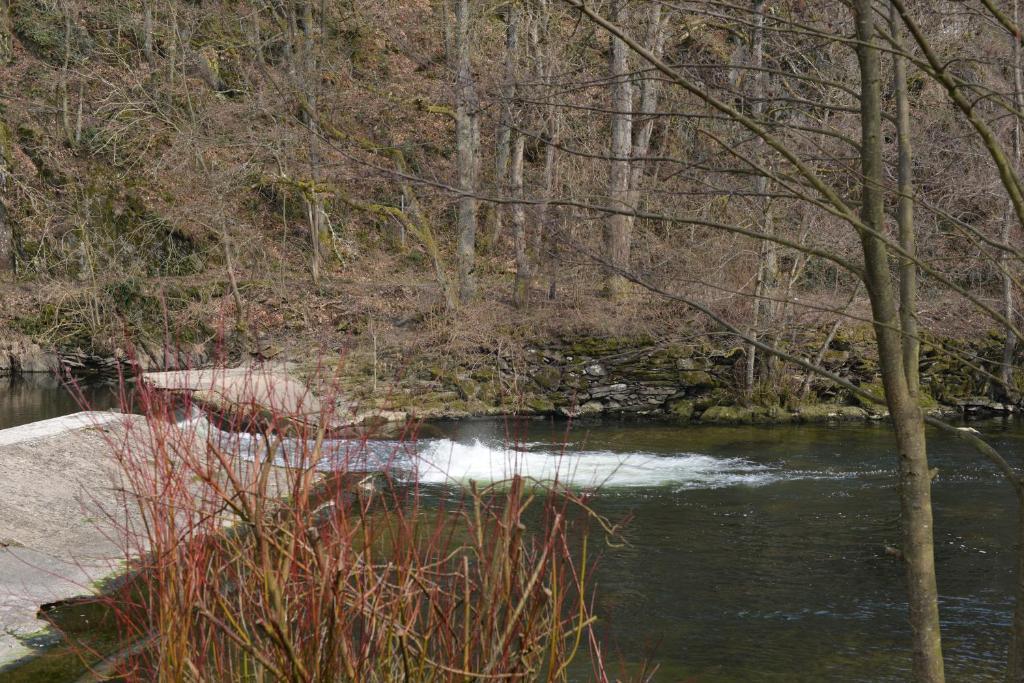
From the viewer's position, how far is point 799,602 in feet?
26.8

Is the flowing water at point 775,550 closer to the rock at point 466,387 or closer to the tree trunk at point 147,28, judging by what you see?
the rock at point 466,387

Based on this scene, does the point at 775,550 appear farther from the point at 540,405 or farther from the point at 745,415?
the point at 540,405

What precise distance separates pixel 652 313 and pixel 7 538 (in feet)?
41.3

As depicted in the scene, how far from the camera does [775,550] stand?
9.62m

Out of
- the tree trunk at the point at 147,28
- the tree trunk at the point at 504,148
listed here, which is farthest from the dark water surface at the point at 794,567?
the tree trunk at the point at 147,28

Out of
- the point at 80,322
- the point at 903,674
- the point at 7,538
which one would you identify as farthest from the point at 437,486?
the point at 80,322

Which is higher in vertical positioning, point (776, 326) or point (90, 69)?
point (90, 69)

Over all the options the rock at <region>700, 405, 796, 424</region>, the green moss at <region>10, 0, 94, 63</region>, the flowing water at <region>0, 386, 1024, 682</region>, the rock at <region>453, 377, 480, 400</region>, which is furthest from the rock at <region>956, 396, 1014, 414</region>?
the green moss at <region>10, 0, 94, 63</region>

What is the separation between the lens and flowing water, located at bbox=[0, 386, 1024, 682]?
7031 millimetres

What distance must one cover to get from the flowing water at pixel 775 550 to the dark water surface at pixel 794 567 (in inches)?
0.7

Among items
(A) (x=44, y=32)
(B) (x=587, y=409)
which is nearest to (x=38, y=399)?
(B) (x=587, y=409)

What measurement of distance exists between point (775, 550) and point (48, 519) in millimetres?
6197

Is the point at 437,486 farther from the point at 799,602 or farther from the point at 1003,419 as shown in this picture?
the point at 1003,419

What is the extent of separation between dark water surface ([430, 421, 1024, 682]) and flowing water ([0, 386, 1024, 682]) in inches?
0.7
